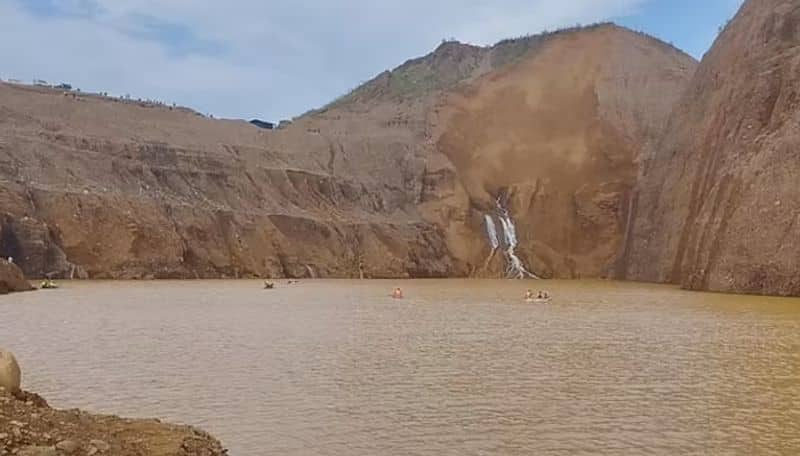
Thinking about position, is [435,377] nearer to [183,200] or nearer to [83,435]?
[83,435]

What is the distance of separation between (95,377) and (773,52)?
4789cm

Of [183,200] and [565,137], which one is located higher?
[565,137]

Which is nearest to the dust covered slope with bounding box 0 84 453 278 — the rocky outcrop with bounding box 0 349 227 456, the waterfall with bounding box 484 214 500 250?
the waterfall with bounding box 484 214 500 250

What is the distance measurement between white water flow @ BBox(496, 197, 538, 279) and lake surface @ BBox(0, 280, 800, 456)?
159ft

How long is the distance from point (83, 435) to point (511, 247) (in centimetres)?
7642

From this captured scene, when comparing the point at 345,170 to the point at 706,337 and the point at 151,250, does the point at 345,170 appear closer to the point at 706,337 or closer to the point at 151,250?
the point at 151,250

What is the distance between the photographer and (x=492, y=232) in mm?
85375

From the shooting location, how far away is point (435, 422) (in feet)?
40.0

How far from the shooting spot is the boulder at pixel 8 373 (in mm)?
9555

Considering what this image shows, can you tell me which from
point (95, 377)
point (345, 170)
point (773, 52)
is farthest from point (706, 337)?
point (345, 170)

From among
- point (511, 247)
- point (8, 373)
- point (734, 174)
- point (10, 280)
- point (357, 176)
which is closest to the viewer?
point (8, 373)

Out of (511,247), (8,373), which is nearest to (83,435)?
(8,373)

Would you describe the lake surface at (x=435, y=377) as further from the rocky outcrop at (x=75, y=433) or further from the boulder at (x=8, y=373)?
the boulder at (x=8, y=373)

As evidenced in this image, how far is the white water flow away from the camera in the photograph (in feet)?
264
